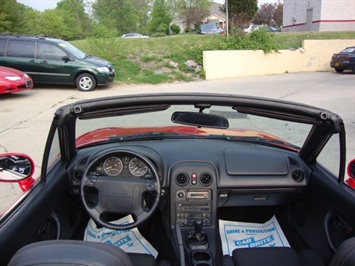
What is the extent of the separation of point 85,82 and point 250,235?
11567 mm

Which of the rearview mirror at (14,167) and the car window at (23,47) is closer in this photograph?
the rearview mirror at (14,167)

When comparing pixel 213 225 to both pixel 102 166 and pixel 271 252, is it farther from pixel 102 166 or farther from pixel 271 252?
pixel 102 166

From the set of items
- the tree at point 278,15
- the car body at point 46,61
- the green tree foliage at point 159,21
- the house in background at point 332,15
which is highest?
the tree at point 278,15

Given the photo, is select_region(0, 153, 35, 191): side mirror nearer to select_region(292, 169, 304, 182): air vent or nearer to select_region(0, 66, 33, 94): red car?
select_region(292, 169, 304, 182): air vent

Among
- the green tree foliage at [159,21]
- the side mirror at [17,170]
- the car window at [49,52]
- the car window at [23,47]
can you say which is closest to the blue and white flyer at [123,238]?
the side mirror at [17,170]

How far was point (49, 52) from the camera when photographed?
505 inches

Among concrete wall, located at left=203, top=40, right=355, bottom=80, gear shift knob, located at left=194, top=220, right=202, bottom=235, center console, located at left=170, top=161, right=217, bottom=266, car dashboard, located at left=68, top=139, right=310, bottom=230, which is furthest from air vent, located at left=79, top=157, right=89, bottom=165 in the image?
concrete wall, located at left=203, top=40, right=355, bottom=80

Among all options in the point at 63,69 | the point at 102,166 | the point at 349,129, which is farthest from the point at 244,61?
the point at 102,166

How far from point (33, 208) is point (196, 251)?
1.17m

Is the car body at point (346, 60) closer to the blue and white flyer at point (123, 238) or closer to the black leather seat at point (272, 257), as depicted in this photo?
the black leather seat at point (272, 257)

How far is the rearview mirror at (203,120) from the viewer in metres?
2.15

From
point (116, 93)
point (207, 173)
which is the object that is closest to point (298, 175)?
point (207, 173)

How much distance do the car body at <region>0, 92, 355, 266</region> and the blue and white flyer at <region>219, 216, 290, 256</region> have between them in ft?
0.10

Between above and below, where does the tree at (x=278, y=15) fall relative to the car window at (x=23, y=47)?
above
